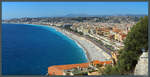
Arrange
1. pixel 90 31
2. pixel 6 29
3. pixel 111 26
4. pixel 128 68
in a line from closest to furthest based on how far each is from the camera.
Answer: pixel 128 68 < pixel 111 26 < pixel 90 31 < pixel 6 29

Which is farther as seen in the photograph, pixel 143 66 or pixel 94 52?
pixel 94 52

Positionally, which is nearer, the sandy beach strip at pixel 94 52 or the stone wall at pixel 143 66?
the stone wall at pixel 143 66

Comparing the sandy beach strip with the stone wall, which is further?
the sandy beach strip

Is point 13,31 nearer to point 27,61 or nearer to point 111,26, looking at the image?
point 111,26

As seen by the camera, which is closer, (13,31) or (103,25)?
(103,25)

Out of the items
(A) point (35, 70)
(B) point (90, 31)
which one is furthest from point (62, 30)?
(A) point (35, 70)

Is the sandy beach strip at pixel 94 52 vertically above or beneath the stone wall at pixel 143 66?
beneath

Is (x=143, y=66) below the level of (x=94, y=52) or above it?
above

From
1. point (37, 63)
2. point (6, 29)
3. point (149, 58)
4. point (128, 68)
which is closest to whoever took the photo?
→ point (149, 58)

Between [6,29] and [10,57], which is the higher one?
[6,29]

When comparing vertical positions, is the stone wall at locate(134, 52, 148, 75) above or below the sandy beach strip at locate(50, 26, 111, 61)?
above

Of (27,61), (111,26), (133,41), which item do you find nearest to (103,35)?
(111,26)
